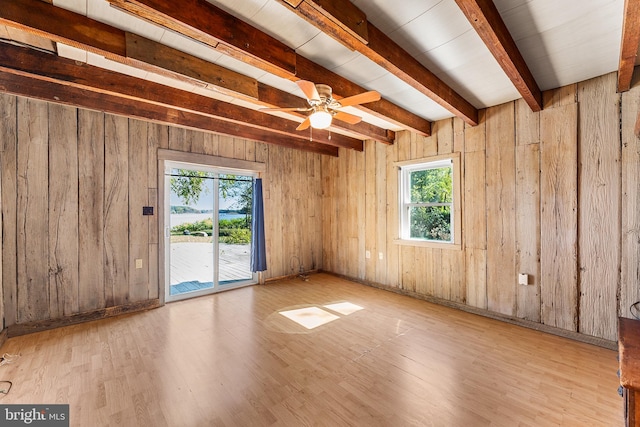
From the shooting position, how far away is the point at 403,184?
14.9 ft

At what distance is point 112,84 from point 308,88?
76.7 inches

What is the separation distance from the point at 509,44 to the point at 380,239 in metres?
3.35

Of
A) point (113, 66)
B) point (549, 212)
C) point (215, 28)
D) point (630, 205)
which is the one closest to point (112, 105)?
point (113, 66)

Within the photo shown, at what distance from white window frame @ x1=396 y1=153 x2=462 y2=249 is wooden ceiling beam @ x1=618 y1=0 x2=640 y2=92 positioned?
1.73 meters

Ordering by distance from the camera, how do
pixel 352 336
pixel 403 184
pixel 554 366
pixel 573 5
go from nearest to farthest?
pixel 573 5
pixel 554 366
pixel 352 336
pixel 403 184

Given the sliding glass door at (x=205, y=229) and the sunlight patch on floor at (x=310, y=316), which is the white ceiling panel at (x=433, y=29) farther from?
the sliding glass door at (x=205, y=229)

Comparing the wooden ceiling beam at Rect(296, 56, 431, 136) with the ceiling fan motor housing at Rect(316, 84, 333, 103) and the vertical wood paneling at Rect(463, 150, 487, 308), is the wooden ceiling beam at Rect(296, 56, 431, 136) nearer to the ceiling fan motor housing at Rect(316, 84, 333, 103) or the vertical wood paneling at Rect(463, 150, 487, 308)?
the ceiling fan motor housing at Rect(316, 84, 333, 103)

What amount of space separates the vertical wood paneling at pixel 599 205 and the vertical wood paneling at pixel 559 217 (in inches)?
2.5

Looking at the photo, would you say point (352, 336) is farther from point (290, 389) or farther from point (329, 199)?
point (329, 199)

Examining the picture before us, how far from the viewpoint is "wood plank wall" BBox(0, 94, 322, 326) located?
2.94m

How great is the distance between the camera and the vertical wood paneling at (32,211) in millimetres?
2967

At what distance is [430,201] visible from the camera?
13.9 ft

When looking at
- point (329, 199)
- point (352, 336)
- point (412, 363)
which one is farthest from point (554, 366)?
point (329, 199)

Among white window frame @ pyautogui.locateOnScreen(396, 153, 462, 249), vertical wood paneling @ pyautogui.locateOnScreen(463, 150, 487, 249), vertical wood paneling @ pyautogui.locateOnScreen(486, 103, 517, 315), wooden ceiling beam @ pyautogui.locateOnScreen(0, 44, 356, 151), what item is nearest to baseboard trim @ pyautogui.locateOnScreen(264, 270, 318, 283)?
white window frame @ pyautogui.locateOnScreen(396, 153, 462, 249)
